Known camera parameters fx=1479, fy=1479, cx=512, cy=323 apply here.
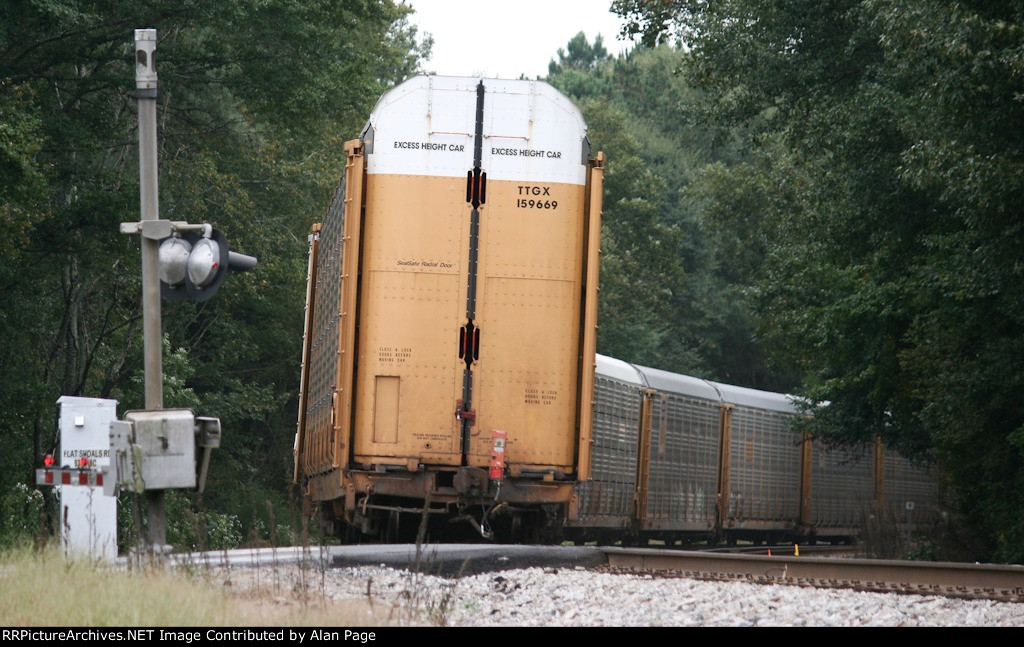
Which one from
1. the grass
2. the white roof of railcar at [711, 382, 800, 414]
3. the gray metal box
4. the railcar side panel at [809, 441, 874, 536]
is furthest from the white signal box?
the railcar side panel at [809, 441, 874, 536]

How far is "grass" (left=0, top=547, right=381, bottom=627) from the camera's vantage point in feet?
23.7

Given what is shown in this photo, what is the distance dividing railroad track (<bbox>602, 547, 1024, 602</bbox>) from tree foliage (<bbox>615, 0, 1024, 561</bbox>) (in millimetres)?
6055

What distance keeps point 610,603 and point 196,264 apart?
134 inches

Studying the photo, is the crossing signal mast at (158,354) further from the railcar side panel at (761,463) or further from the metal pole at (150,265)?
the railcar side panel at (761,463)

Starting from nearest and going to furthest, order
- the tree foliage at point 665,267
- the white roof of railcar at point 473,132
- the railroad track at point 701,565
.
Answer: the railroad track at point 701,565, the white roof of railcar at point 473,132, the tree foliage at point 665,267

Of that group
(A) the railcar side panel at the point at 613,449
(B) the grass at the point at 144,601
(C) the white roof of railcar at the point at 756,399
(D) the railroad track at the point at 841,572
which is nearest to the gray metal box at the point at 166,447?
(B) the grass at the point at 144,601

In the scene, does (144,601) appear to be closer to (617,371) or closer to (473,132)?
(473,132)

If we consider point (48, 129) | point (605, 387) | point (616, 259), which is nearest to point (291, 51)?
point (48, 129)

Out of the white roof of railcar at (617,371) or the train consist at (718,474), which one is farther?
the train consist at (718,474)

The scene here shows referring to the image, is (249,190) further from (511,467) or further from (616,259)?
(511,467)

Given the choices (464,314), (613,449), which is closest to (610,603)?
(464,314)

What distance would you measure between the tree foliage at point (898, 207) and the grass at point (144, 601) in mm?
10809

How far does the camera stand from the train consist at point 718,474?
20.2 meters

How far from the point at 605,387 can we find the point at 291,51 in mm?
10536
